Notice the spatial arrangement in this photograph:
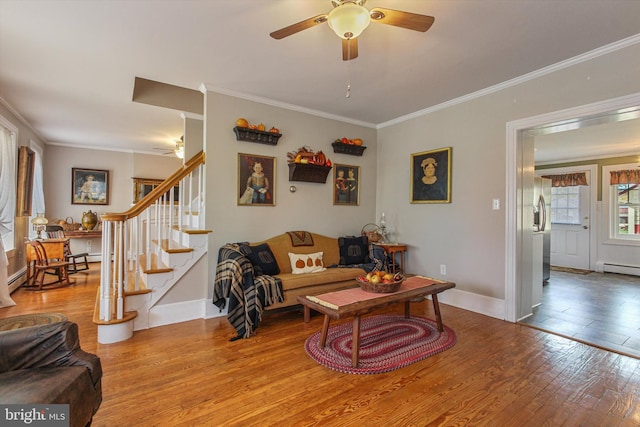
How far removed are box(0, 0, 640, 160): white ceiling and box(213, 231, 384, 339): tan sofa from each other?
1.78m

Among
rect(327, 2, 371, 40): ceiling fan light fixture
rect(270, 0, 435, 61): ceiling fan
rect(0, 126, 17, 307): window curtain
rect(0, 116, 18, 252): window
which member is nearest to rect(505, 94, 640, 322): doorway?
rect(270, 0, 435, 61): ceiling fan

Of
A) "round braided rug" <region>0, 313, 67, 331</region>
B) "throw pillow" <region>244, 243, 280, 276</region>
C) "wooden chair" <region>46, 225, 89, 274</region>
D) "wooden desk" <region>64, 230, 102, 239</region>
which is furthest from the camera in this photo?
"wooden desk" <region>64, 230, 102, 239</region>

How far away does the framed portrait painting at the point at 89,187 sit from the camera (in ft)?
21.3

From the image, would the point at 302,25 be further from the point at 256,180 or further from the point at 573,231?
the point at 573,231

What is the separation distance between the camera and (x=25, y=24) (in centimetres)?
229

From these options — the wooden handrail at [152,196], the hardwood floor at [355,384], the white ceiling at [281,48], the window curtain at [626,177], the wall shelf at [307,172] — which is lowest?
the hardwood floor at [355,384]

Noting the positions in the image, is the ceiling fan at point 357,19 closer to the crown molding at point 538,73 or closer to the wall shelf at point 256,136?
the wall shelf at point 256,136

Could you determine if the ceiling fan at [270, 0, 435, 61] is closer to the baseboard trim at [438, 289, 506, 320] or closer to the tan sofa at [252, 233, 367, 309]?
the tan sofa at [252, 233, 367, 309]

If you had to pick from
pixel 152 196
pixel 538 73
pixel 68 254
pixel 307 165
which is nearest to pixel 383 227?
pixel 307 165

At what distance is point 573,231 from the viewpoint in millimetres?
6488

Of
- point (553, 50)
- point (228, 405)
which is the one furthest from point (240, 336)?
point (553, 50)

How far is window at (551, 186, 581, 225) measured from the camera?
21.4ft

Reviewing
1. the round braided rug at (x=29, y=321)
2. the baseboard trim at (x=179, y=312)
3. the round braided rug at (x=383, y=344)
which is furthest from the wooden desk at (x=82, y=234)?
the round braided rug at (x=383, y=344)

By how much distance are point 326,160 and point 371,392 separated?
280 centimetres
